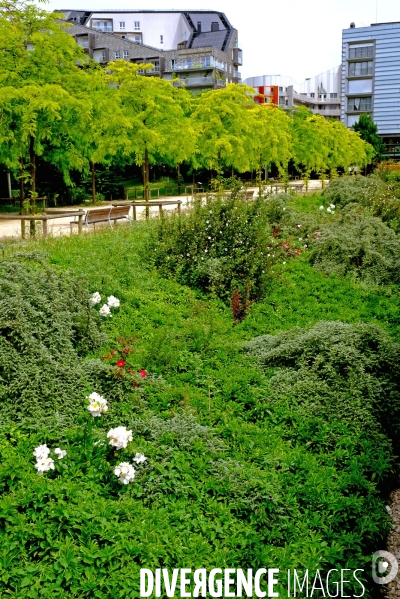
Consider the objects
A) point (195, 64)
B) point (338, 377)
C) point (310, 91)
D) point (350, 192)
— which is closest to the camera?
point (338, 377)

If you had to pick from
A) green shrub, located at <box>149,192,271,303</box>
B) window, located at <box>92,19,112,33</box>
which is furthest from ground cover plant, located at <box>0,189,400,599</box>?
window, located at <box>92,19,112,33</box>

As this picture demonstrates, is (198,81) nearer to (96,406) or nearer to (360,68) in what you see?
(360,68)

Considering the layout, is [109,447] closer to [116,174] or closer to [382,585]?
[382,585]

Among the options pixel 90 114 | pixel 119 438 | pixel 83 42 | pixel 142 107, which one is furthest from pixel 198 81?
pixel 119 438

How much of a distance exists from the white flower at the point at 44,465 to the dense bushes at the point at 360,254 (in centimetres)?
771

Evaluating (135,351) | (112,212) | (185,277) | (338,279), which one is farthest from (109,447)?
(112,212)

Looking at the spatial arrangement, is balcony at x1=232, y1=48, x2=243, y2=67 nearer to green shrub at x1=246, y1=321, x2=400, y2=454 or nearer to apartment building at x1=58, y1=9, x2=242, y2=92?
apartment building at x1=58, y1=9, x2=242, y2=92

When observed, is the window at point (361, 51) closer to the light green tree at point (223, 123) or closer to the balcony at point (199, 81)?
the balcony at point (199, 81)

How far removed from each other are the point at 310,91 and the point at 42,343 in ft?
412

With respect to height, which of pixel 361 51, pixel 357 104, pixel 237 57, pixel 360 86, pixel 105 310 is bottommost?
pixel 105 310

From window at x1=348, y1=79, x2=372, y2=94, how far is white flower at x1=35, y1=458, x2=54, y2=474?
8034 cm

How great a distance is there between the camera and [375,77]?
7631 cm

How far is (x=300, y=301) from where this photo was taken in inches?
376

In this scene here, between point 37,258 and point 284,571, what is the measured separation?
14.9 ft
